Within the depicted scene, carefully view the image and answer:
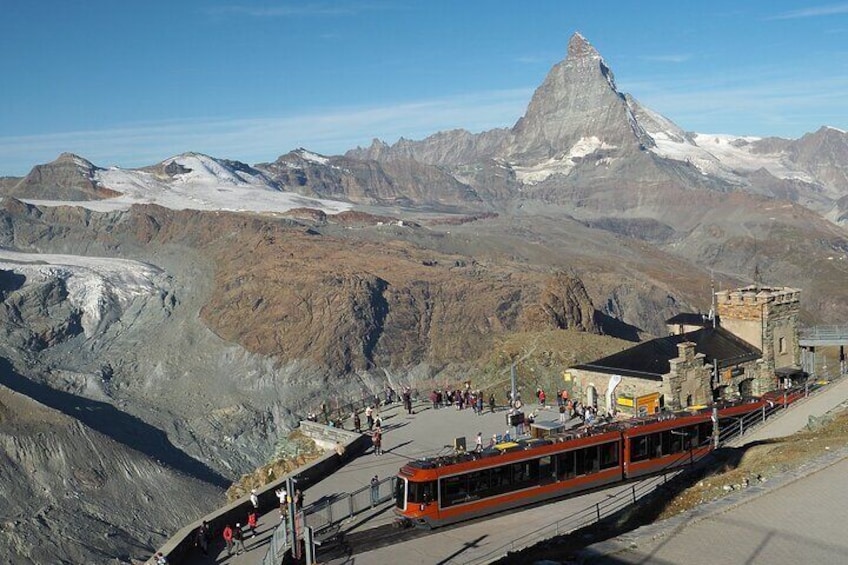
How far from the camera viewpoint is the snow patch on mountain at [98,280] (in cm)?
10112

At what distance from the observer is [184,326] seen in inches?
3701

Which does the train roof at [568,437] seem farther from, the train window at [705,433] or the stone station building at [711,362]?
the stone station building at [711,362]

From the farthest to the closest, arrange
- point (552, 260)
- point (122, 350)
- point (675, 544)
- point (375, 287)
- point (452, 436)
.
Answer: point (552, 260)
point (375, 287)
point (122, 350)
point (452, 436)
point (675, 544)

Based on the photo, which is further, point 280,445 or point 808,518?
point 280,445

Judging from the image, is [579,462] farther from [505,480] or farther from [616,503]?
[505,480]

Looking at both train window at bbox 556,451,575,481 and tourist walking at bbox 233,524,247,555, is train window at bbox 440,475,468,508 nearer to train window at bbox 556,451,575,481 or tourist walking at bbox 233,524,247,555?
train window at bbox 556,451,575,481

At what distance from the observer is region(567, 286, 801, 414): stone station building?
1298 inches

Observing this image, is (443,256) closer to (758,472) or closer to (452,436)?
(452,436)

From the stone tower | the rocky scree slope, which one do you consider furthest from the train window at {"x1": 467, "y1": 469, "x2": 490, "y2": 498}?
the rocky scree slope

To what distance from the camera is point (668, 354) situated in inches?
1366

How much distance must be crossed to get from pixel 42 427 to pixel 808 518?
56.5 m

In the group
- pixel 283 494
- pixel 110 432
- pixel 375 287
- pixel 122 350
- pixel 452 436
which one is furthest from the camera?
pixel 375 287

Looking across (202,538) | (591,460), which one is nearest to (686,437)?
(591,460)

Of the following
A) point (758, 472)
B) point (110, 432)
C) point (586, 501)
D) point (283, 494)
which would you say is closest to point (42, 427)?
point (110, 432)
